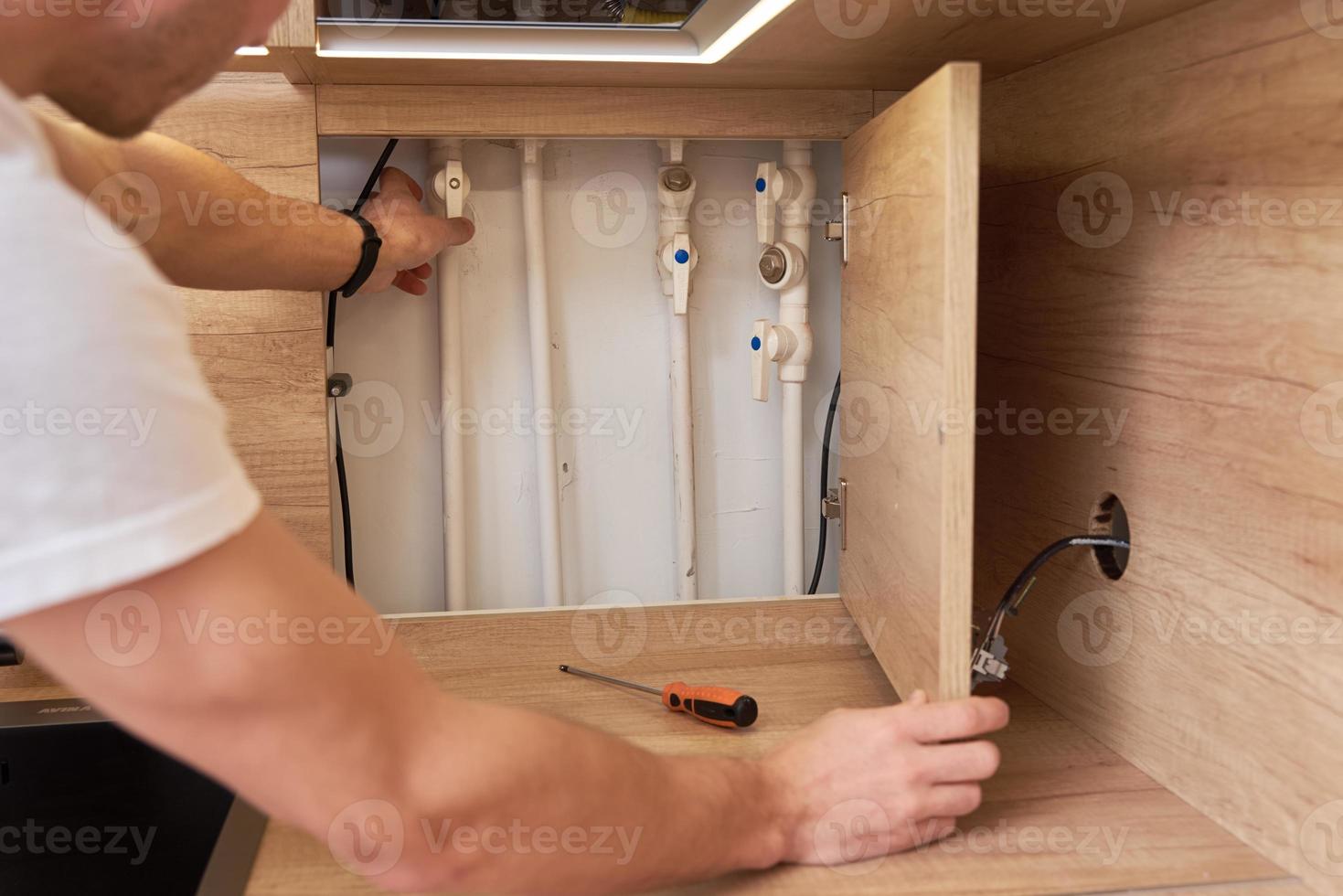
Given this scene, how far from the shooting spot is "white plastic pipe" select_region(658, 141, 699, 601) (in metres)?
1.38

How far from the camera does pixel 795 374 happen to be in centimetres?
139

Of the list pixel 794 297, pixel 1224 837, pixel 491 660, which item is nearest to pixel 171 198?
pixel 491 660

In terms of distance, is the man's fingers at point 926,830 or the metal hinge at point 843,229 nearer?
the man's fingers at point 926,830

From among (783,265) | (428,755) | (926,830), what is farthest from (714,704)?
(783,265)

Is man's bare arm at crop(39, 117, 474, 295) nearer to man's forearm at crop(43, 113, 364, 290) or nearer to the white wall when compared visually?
man's forearm at crop(43, 113, 364, 290)

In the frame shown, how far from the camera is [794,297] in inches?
54.3

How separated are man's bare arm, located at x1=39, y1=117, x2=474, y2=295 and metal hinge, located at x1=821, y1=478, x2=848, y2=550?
1.99 ft

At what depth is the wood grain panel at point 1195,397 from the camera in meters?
0.74

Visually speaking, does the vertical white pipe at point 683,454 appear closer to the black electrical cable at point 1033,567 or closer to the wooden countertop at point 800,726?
the wooden countertop at point 800,726

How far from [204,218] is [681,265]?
574mm

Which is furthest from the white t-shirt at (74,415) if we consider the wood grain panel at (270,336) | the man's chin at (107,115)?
the wood grain panel at (270,336)

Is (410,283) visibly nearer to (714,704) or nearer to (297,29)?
(297,29)

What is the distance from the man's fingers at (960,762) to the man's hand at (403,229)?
81cm

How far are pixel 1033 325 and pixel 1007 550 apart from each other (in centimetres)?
26
